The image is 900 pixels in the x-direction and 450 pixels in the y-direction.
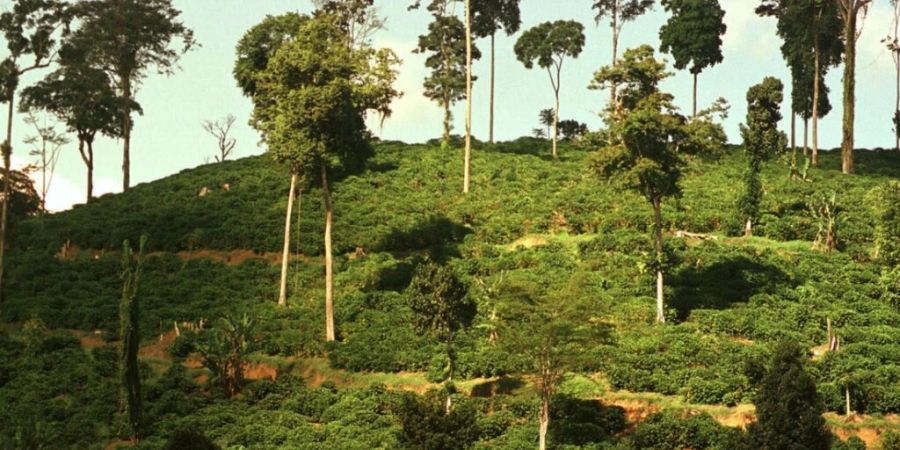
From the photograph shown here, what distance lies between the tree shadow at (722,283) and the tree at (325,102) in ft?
55.2

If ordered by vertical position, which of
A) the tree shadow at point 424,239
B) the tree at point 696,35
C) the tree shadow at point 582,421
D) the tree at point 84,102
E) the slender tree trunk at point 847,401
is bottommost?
the tree shadow at point 582,421

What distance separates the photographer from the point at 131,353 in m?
39.6

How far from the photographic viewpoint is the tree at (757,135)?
178 feet

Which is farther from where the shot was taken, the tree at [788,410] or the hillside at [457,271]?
the hillside at [457,271]

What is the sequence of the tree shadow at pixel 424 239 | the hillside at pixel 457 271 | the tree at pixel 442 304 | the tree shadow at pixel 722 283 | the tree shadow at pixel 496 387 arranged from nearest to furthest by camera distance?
1. the hillside at pixel 457 271
2. the tree at pixel 442 304
3. the tree shadow at pixel 496 387
4. the tree shadow at pixel 722 283
5. the tree shadow at pixel 424 239

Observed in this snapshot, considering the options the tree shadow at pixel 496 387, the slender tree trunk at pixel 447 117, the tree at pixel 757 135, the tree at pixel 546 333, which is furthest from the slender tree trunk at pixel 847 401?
the slender tree trunk at pixel 447 117

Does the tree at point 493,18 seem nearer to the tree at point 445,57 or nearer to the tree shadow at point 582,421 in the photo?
the tree at point 445,57

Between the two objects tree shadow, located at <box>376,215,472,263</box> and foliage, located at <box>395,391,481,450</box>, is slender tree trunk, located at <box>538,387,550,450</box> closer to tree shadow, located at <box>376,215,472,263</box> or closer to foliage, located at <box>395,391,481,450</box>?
foliage, located at <box>395,391,481,450</box>

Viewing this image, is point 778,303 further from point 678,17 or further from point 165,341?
point 678,17

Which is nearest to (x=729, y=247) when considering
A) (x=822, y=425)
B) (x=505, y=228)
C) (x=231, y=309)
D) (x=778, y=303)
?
(x=778, y=303)

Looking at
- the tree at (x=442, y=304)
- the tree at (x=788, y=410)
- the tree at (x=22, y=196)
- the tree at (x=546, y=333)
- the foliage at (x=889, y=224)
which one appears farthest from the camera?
the tree at (x=22, y=196)

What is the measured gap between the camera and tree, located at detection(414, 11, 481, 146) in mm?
85312

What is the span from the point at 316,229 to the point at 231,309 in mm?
10757

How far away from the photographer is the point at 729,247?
52.9 m
